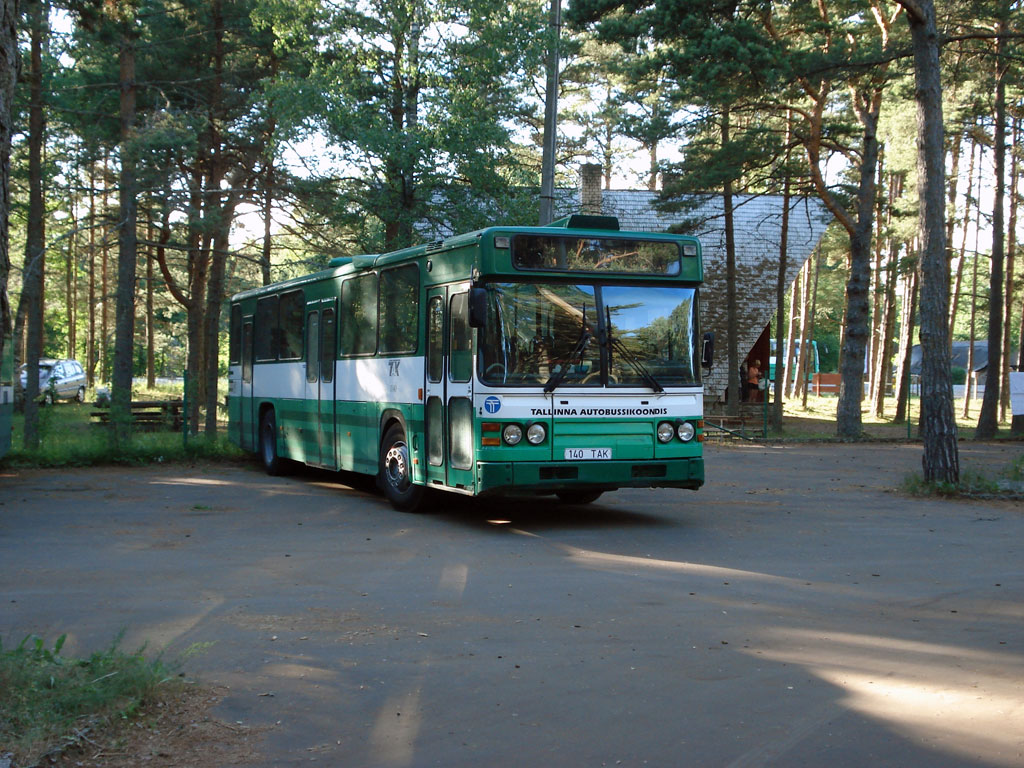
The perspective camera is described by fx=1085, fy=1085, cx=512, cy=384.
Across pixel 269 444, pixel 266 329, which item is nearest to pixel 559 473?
pixel 269 444

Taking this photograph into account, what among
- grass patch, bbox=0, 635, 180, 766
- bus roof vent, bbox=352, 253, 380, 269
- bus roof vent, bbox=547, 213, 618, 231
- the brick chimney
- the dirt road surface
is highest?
the brick chimney

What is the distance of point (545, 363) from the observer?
37.4 feet

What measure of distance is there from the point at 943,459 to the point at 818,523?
3.88 m

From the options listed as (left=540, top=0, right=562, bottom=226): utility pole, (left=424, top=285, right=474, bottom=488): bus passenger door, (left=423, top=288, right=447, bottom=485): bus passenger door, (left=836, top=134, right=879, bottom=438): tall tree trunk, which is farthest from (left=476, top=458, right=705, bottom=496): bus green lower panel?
(left=836, top=134, right=879, bottom=438): tall tree trunk

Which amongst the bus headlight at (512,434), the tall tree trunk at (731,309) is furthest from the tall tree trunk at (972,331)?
the bus headlight at (512,434)

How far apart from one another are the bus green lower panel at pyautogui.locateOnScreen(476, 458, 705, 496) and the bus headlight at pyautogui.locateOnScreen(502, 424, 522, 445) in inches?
9.1

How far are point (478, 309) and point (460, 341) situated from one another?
94 cm

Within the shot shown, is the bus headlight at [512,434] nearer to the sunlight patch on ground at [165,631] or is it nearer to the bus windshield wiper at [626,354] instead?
the bus windshield wiper at [626,354]

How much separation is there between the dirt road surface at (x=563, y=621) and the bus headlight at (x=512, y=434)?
3.35 ft

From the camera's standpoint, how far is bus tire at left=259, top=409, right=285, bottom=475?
18.1 metres

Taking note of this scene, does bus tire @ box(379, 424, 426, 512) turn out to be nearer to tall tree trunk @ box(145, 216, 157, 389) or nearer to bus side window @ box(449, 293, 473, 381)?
bus side window @ box(449, 293, 473, 381)

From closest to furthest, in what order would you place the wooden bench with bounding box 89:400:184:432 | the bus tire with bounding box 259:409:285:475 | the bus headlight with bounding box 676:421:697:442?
the bus headlight with bounding box 676:421:697:442 < the bus tire with bounding box 259:409:285:475 < the wooden bench with bounding box 89:400:184:432

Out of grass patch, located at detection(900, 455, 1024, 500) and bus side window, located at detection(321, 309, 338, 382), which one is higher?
bus side window, located at detection(321, 309, 338, 382)

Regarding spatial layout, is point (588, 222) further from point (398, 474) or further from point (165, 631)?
point (165, 631)
